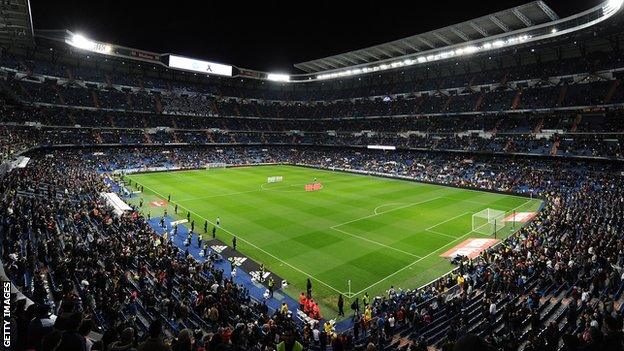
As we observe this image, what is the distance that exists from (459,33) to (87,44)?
67575 millimetres

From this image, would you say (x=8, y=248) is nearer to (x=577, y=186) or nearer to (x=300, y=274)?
(x=300, y=274)

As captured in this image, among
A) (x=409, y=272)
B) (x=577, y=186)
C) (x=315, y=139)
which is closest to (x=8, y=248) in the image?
(x=409, y=272)

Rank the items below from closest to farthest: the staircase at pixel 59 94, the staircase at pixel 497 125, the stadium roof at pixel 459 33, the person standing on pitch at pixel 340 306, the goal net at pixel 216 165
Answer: the person standing on pitch at pixel 340 306
the stadium roof at pixel 459 33
the staircase at pixel 497 125
the staircase at pixel 59 94
the goal net at pixel 216 165

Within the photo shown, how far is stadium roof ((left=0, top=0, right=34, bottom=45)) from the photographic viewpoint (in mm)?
27328

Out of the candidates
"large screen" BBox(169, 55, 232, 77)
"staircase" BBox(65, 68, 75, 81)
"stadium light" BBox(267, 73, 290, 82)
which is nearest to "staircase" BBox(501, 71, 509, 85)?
"stadium light" BBox(267, 73, 290, 82)

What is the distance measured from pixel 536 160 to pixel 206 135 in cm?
6918

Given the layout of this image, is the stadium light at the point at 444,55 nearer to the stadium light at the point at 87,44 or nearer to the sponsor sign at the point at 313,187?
the sponsor sign at the point at 313,187

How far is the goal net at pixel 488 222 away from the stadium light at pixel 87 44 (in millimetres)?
72430

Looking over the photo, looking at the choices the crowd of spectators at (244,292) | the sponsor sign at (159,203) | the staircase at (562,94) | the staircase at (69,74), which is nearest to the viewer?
the crowd of spectators at (244,292)

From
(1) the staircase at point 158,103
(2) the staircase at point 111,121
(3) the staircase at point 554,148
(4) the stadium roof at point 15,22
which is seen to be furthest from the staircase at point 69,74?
(3) the staircase at point 554,148

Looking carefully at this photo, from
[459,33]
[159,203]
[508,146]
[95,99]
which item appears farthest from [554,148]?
[95,99]

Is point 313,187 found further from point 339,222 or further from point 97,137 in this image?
point 97,137

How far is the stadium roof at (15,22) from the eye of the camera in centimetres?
2733

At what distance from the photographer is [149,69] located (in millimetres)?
88125
